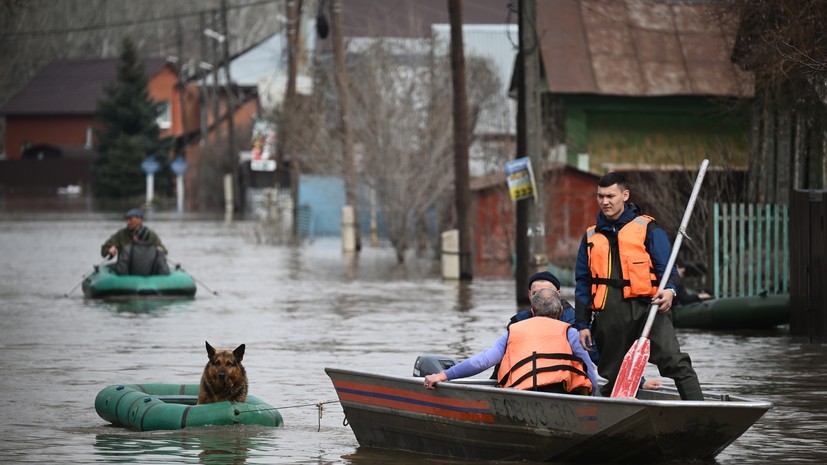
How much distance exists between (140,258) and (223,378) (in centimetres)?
1489

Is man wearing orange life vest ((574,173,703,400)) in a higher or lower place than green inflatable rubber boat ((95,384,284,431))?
higher

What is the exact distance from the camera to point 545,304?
1155cm

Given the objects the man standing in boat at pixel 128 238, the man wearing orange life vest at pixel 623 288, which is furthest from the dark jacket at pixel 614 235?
the man standing in boat at pixel 128 238

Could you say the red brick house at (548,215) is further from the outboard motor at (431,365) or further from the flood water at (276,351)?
the outboard motor at (431,365)

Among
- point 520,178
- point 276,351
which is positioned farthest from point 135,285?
point 276,351

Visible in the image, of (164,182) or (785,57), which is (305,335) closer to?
(785,57)

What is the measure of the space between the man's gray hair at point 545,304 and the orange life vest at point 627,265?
1.44ft

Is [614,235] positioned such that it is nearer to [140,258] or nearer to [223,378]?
[223,378]

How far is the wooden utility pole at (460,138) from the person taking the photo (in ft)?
103

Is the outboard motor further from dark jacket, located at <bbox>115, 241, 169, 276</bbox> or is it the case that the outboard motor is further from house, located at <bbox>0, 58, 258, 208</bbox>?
house, located at <bbox>0, 58, 258, 208</bbox>

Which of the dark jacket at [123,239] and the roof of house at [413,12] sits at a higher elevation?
the roof of house at [413,12]

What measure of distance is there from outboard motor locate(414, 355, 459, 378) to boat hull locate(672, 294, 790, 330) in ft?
33.3

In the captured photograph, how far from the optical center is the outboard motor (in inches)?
490

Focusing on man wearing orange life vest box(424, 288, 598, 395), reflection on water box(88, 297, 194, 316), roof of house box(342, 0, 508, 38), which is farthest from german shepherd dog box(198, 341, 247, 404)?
roof of house box(342, 0, 508, 38)
